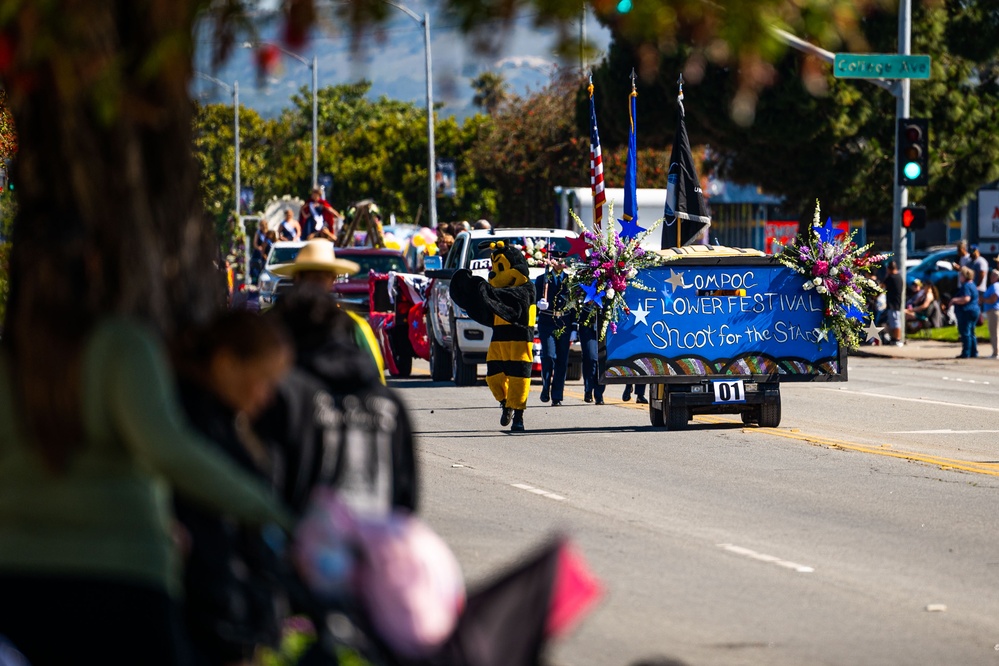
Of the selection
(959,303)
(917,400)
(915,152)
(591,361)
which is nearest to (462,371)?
(591,361)

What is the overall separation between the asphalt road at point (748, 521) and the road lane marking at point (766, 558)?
0.02 m

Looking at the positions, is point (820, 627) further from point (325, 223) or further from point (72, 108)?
point (325, 223)

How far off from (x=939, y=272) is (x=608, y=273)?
24972mm

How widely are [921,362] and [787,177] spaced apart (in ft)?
45.8

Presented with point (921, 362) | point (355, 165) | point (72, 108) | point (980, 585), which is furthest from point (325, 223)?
point (355, 165)

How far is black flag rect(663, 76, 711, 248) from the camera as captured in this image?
20.5m

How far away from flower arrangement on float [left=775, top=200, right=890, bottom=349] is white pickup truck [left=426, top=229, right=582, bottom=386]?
5.35 m

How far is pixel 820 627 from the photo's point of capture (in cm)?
785

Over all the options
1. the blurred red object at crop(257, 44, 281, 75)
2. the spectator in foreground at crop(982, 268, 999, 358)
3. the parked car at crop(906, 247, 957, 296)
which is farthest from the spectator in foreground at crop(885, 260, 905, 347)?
the blurred red object at crop(257, 44, 281, 75)

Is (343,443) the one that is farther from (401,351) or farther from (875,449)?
(401,351)

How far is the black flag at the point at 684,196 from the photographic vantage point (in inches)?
806

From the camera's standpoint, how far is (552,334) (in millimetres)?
18344

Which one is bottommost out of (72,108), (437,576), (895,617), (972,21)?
(895,617)

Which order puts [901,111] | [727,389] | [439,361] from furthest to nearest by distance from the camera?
[901,111], [439,361], [727,389]
